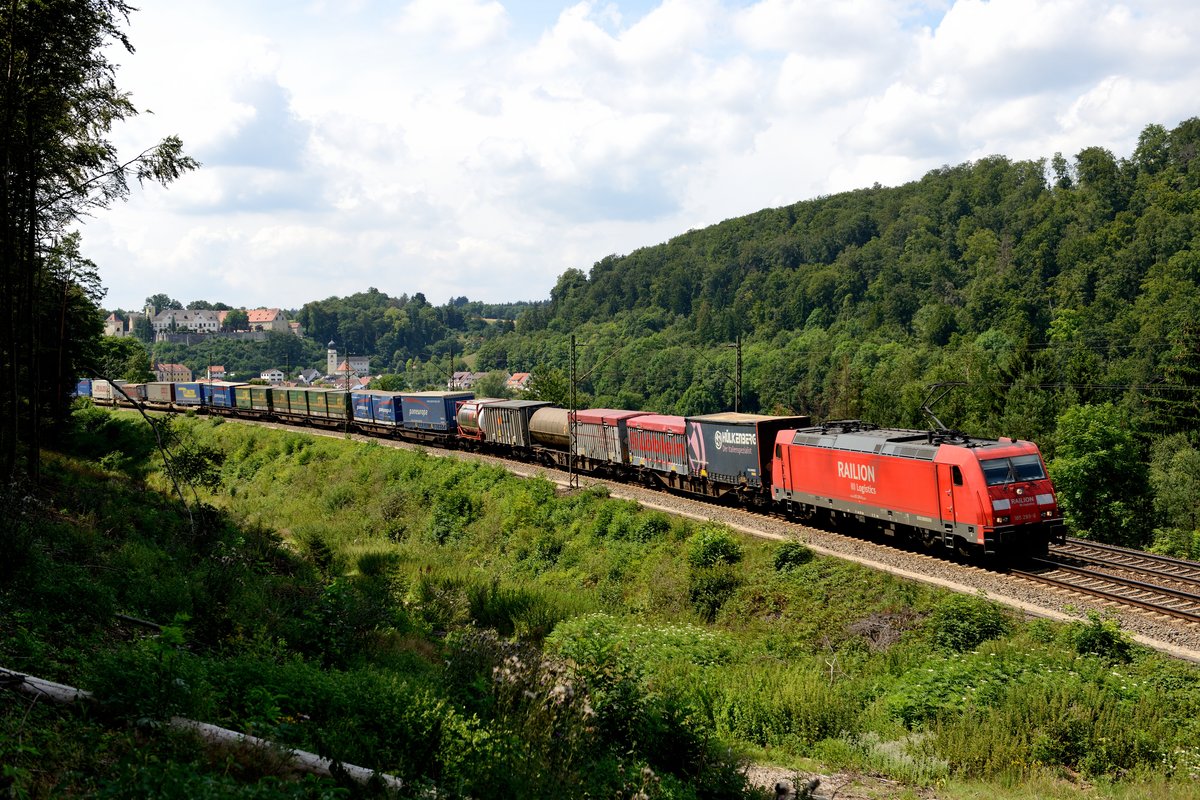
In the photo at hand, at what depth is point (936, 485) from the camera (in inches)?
844

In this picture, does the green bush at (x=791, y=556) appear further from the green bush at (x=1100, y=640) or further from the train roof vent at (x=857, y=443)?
the green bush at (x=1100, y=640)

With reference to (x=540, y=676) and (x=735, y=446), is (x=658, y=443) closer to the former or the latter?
(x=735, y=446)

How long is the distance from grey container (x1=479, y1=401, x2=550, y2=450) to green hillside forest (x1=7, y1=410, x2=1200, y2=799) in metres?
16.9

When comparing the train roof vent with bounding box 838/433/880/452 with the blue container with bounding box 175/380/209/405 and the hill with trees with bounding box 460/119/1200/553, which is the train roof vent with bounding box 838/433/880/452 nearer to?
the hill with trees with bounding box 460/119/1200/553

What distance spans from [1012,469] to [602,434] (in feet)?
63.9

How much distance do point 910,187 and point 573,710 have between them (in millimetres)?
170907

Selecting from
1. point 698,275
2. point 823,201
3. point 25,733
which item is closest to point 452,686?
point 25,733

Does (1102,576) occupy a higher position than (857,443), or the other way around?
(857,443)

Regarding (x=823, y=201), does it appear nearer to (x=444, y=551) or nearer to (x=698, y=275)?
(x=698, y=275)

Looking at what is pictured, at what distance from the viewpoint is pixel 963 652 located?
1631 cm

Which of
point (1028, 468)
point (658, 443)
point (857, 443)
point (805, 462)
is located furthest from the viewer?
point (658, 443)

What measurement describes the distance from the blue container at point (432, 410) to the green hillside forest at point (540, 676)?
23287 millimetres

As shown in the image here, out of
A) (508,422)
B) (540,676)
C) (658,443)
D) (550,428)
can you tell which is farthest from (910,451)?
(508,422)

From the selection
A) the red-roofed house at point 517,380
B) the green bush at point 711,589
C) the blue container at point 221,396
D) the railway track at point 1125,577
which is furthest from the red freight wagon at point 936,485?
the red-roofed house at point 517,380
